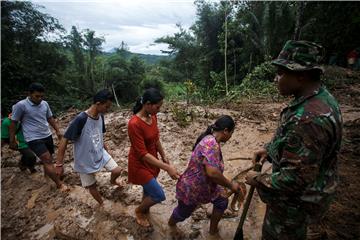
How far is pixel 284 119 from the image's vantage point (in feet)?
5.43

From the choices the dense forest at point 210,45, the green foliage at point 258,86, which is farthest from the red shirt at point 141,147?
the green foliage at point 258,86

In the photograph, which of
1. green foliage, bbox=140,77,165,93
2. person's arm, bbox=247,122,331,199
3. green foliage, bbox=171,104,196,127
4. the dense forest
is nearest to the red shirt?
person's arm, bbox=247,122,331,199

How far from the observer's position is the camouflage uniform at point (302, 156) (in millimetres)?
1456

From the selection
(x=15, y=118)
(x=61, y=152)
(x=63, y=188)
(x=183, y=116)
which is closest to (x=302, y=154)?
(x=61, y=152)

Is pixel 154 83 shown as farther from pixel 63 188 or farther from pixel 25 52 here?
pixel 63 188

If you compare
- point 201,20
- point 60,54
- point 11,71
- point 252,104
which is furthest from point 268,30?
point 11,71

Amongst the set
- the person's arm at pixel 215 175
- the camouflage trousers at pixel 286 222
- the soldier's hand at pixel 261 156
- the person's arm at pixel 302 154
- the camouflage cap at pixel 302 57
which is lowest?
the camouflage trousers at pixel 286 222

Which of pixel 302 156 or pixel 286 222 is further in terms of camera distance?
pixel 286 222

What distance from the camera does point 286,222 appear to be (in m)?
1.73

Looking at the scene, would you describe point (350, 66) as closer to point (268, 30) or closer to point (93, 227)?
point (268, 30)

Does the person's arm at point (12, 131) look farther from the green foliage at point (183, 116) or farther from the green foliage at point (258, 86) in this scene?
the green foliage at point (258, 86)

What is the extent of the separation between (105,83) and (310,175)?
77.1 ft

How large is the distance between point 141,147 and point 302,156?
1.54m

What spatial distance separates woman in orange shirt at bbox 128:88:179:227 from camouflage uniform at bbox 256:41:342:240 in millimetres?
1018
